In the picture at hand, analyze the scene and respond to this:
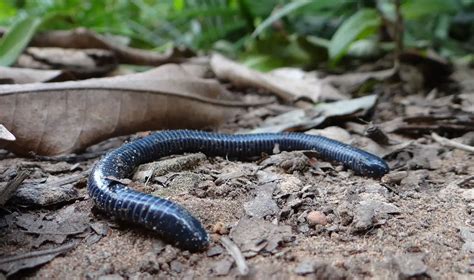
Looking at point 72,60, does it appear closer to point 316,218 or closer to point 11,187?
point 11,187

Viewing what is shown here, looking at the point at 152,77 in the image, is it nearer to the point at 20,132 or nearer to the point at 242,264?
the point at 20,132

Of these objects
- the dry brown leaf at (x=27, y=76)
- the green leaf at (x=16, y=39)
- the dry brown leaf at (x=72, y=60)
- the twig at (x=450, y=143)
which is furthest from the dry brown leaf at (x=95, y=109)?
the twig at (x=450, y=143)

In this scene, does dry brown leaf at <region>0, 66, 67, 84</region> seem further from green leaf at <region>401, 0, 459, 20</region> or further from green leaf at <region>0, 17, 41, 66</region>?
green leaf at <region>401, 0, 459, 20</region>

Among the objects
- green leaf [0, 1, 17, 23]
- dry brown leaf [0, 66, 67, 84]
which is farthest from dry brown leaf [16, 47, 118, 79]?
green leaf [0, 1, 17, 23]

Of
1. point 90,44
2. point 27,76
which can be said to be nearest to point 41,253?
point 27,76

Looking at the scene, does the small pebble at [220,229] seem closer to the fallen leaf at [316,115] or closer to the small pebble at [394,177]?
the small pebble at [394,177]

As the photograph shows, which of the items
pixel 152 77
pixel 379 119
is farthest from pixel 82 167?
pixel 379 119
